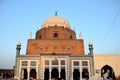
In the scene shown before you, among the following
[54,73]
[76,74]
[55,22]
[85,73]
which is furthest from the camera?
[55,22]

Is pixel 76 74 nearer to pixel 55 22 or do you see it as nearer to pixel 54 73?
pixel 54 73

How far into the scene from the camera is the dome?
48334 mm

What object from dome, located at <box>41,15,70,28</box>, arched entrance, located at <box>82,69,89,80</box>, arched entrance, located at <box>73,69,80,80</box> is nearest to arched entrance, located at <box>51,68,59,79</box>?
arched entrance, located at <box>73,69,80,80</box>

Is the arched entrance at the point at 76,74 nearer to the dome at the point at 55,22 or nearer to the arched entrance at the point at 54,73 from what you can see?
the arched entrance at the point at 54,73

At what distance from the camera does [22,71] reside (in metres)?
37.6

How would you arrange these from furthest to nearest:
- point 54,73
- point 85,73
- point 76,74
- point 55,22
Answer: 1. point 55,22
2. point 76,74
3. point 54,73
4. point 85,73

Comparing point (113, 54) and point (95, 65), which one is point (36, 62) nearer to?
point (95, 65)

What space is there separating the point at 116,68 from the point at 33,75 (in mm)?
17002

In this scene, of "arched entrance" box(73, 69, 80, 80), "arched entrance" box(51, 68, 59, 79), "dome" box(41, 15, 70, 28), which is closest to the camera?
"arched entrance" box(51, 68, 59, 79)

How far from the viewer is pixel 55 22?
4838 cm

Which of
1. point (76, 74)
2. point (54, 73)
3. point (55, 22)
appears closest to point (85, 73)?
point (76, 74)

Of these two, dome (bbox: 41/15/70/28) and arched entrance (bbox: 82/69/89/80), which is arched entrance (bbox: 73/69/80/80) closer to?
arched entrance (bbox: 82/69/89/80)

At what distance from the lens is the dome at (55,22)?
48334mm

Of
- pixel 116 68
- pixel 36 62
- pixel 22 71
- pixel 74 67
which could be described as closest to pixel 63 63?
pixel 74 67
